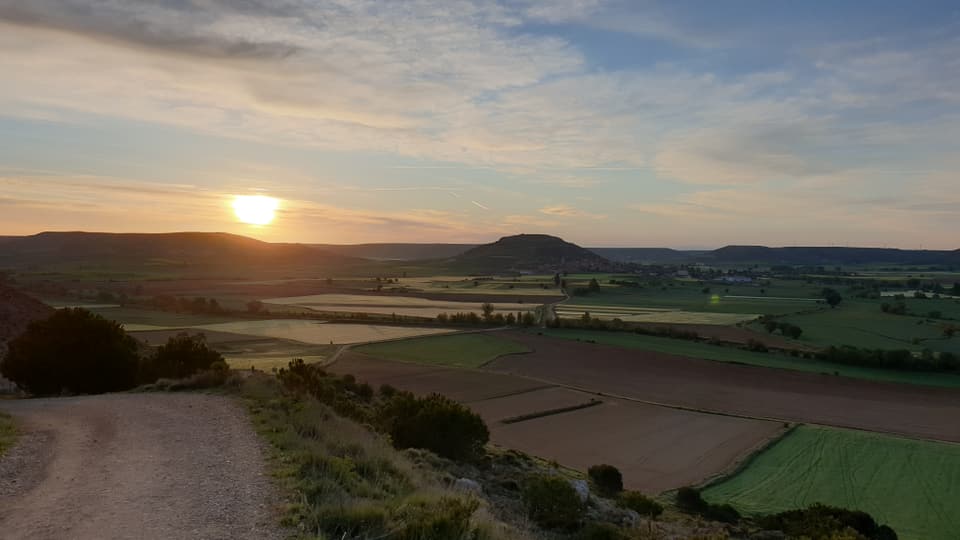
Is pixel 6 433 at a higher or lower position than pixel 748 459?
higher

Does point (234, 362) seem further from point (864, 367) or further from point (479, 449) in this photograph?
point (864, 367)

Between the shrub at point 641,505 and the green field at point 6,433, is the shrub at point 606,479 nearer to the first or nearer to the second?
the shrub at point 641,505

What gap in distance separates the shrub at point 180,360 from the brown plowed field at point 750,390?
27.6 m

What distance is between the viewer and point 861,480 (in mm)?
26688

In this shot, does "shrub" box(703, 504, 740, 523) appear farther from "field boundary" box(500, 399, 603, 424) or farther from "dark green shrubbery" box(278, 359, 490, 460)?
"field boundary" box(500, 399, 603, 424)

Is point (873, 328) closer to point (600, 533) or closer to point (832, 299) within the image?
point (832, 299)

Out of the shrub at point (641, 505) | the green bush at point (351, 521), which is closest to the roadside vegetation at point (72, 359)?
the shrub at point (641, 505)

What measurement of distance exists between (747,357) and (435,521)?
56817 mm

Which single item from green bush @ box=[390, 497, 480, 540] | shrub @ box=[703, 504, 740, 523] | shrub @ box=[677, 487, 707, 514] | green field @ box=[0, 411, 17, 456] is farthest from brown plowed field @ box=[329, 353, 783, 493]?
green field @ box=[0, 411, 17, 456]

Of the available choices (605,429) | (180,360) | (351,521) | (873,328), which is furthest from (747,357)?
(351,521)

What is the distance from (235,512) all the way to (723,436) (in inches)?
1203

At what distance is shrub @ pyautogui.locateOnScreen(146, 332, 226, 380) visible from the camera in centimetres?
2644

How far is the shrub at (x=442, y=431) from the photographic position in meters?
20.3

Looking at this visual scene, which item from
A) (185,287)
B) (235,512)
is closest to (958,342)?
(235,512)
